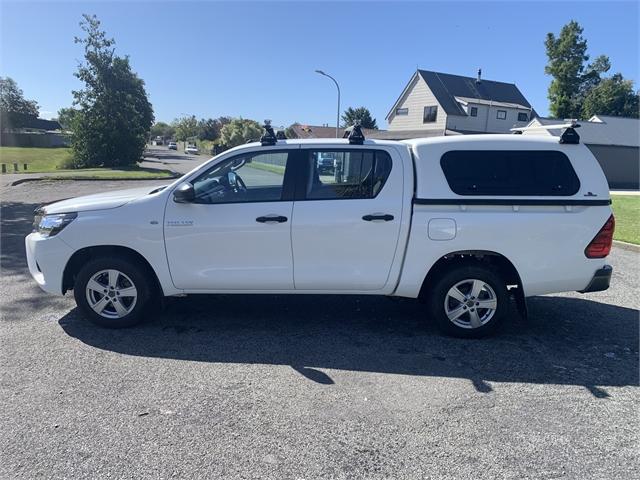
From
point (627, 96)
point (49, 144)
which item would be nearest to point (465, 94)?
point (627, 96)

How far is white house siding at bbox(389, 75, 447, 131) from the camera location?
40938 mm

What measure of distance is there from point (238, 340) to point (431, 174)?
245 cm

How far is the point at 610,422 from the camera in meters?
3.12

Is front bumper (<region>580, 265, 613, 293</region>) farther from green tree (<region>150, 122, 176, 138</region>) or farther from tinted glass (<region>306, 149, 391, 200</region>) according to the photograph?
green tree (<region>150, 122, 176, 138</region>)

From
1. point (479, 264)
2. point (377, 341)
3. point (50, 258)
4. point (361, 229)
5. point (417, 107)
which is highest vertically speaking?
point (417, 107)

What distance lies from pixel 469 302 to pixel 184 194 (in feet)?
9.67

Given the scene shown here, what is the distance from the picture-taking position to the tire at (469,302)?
4242 mm

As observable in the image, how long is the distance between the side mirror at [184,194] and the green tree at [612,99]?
6461cm

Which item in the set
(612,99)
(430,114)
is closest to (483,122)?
(430,114)

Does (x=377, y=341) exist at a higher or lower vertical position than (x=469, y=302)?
lower

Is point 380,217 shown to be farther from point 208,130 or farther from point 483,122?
point 208,130

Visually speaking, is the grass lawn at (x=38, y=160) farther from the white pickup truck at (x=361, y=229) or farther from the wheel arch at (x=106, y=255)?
the white pickup truck at (x=361, y=229)

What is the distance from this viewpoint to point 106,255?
4324 mm

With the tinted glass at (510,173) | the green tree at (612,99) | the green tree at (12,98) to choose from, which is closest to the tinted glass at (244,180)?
the tinted glass at (510,173)
